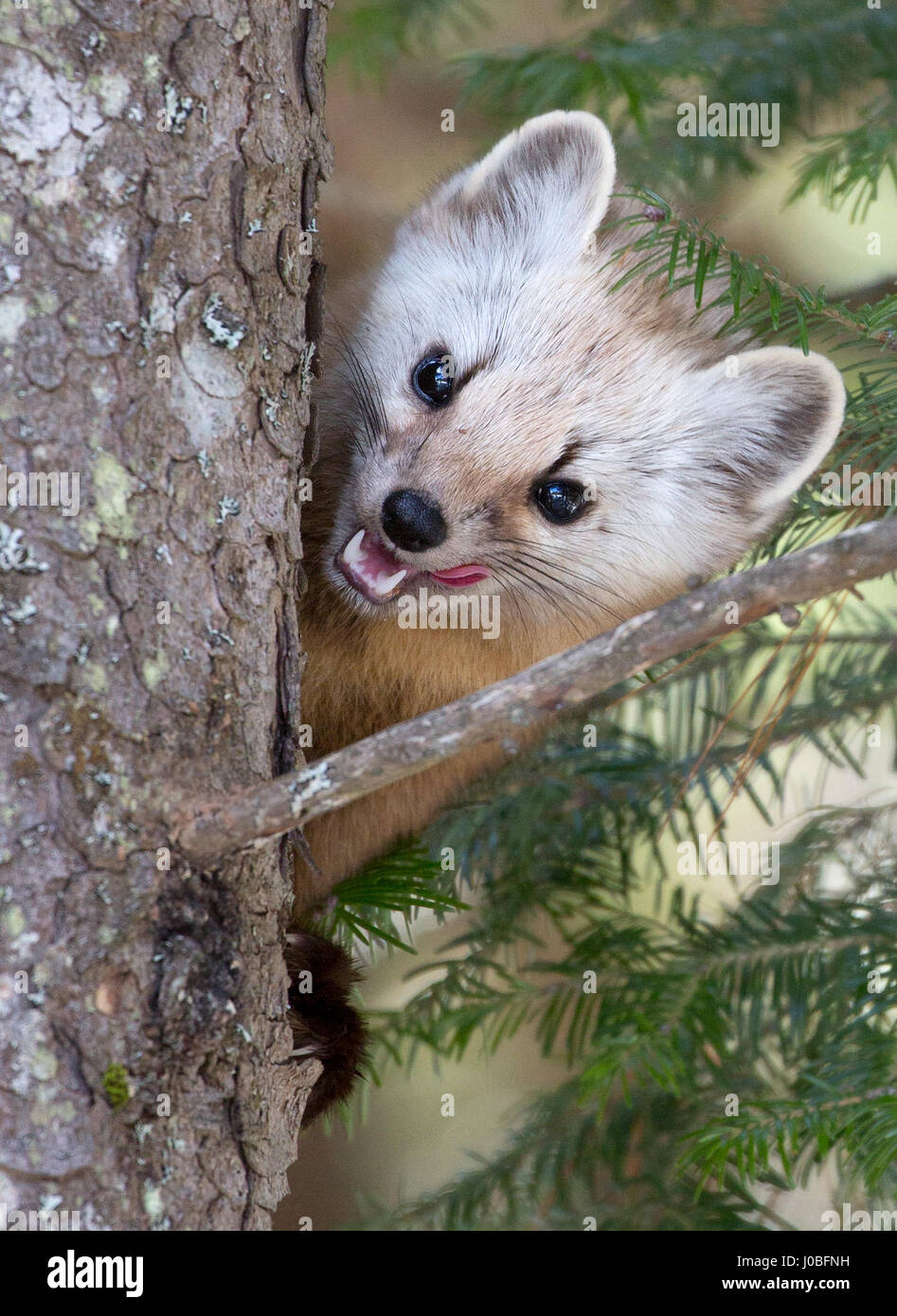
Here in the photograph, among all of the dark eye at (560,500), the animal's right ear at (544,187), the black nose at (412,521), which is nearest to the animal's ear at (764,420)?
the dark eye at (560,500)

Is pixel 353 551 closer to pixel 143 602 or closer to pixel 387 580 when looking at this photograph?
pixel 387 580

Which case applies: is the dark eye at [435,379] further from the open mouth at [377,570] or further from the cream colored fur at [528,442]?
the open mouth at [377,570]

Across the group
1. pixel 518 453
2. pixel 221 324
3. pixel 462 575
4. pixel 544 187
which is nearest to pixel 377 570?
pixel 462 575

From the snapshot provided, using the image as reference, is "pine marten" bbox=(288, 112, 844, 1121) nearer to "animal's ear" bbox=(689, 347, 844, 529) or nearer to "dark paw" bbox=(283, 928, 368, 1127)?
"animal's ear" bbox=(689, 347, 844, 529)

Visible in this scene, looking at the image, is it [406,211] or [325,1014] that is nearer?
[325,1014]

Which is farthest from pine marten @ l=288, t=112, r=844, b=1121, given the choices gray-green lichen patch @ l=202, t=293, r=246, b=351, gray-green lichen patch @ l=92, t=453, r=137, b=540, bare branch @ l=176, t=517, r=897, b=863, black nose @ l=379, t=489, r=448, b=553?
bare branch @ l=176, t=517, r=897, b=863

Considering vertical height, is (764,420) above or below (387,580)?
above

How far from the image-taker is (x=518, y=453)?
6.79 ft

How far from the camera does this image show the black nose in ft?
6.54

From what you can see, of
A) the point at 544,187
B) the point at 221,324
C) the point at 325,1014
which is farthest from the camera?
the point at 544,187

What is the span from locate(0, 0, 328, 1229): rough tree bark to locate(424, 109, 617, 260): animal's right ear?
753 millimetres

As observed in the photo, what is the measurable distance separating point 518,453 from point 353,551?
1.10 ft
